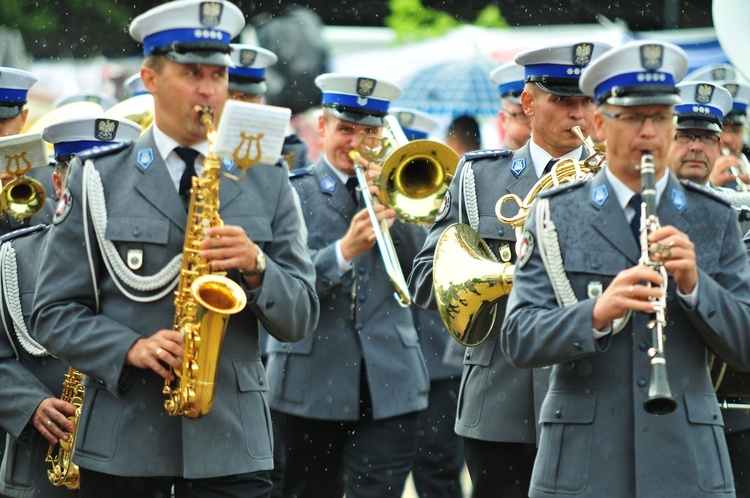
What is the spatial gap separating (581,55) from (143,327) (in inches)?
84.7

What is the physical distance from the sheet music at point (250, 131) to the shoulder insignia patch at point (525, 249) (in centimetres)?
87

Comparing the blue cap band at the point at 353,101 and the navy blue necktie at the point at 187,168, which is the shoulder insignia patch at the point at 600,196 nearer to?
the navy blue necktie at the point at 187,168

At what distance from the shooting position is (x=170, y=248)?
504 cm

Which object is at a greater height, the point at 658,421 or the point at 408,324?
the point at 658,421

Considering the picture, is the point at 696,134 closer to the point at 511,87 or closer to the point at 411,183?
the point at 411,183

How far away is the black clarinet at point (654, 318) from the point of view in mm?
4344

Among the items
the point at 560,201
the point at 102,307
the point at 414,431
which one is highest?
the point at 560,201

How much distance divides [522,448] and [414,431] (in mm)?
1422

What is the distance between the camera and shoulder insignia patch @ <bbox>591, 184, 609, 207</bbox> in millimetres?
4762

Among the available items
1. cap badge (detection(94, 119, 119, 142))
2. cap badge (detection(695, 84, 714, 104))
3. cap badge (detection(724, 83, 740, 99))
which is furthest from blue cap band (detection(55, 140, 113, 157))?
cap badge (detection(724, 83, 740, 99))

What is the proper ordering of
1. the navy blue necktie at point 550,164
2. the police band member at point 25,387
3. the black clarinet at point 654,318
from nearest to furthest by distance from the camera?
1. the black clarinet at point 654,318
2. the police band member at point 25,387
3. the navy blue necktie at point 550,164

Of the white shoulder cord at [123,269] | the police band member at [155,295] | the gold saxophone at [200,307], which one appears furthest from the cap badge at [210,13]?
the white shoulder cord at [123,269]

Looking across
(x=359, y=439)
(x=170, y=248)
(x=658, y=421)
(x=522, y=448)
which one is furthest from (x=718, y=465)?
(x=359, y=439)

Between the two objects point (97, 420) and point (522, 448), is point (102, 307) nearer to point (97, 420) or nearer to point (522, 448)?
point (97, 420)
